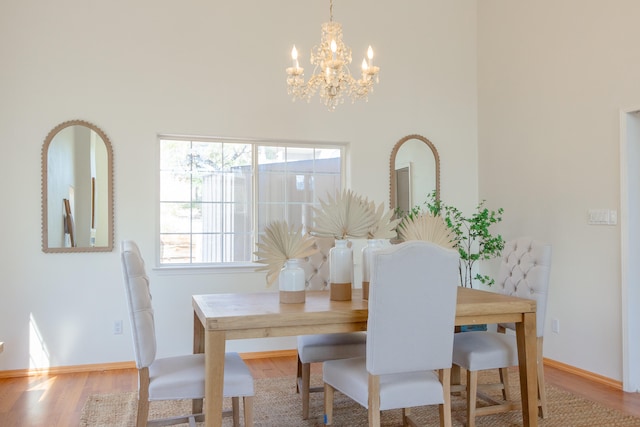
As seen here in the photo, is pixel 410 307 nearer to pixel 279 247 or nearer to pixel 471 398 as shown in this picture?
pixel 279 247

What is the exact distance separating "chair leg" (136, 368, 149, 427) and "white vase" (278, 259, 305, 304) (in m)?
0.75

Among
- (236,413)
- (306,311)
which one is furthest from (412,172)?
(236,413)

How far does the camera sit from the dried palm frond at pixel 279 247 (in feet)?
8.87

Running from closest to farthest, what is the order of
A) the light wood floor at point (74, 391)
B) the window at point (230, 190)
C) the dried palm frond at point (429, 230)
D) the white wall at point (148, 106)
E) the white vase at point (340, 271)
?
the white vase at point (340, 271) → the dried palm frond at point (429, 230) → the light wood floor at point (74, 391) → the white wall at point (148, 106) → the window at point (230, 190)

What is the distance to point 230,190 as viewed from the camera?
4723mm

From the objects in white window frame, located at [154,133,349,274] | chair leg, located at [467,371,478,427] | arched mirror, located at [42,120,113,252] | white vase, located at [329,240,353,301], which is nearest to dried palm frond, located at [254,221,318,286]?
white vase, located at [329,240,353,301]

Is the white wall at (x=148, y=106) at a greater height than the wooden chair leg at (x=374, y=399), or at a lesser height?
greater

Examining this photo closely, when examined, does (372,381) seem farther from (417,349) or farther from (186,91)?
(186,91)

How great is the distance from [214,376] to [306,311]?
1.62ft

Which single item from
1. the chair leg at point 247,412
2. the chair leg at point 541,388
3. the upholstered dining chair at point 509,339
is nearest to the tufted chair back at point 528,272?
the upholstered dining chair at point 509,339

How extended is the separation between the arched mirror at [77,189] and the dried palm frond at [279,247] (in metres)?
2.08

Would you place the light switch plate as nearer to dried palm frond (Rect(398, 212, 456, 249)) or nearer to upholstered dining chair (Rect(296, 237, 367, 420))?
dried palm frond (Rect(398, 212, 456, 249))

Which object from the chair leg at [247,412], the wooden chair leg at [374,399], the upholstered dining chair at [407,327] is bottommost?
the chair leg at [247,412]

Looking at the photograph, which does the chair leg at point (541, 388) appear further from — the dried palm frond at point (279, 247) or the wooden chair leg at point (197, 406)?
the wooden chair leg at point (197, 406)
